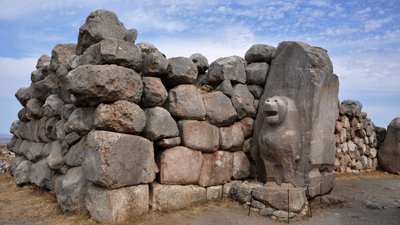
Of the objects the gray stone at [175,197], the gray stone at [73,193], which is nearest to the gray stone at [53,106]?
the gray stone at [73,193]

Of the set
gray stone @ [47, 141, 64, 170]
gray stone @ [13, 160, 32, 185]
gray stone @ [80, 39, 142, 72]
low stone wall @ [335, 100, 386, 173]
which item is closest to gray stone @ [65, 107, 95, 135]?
gray stone @ [80, 39, 142, 72]

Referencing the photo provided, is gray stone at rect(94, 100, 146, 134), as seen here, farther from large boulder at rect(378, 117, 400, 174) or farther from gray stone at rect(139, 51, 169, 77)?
large boulder at rect(378, 117, 400, 174)

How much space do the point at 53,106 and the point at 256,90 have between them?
398cm

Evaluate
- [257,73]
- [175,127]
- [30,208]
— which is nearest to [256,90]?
[257,73]

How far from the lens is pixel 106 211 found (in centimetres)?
463

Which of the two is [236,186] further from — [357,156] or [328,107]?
[357,156]

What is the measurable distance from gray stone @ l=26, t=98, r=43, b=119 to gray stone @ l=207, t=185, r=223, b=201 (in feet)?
13.5

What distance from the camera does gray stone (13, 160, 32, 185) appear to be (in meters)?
7.22

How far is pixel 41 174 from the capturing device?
21.9ft

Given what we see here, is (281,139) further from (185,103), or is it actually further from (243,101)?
(185,103)

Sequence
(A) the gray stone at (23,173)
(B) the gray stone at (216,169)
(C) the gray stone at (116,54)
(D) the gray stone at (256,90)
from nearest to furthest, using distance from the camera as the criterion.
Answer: (C) the gray stone at (116,54), (B) the gray stone at (216,169), (D) the gray stone at (256,90), (A) the gray stone at (23,173)

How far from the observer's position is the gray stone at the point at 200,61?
680cm

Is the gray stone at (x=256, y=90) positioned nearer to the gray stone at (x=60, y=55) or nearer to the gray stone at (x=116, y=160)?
the gray stone at (x=116, y=160)

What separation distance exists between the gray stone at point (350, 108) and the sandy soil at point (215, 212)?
3.00 metres
